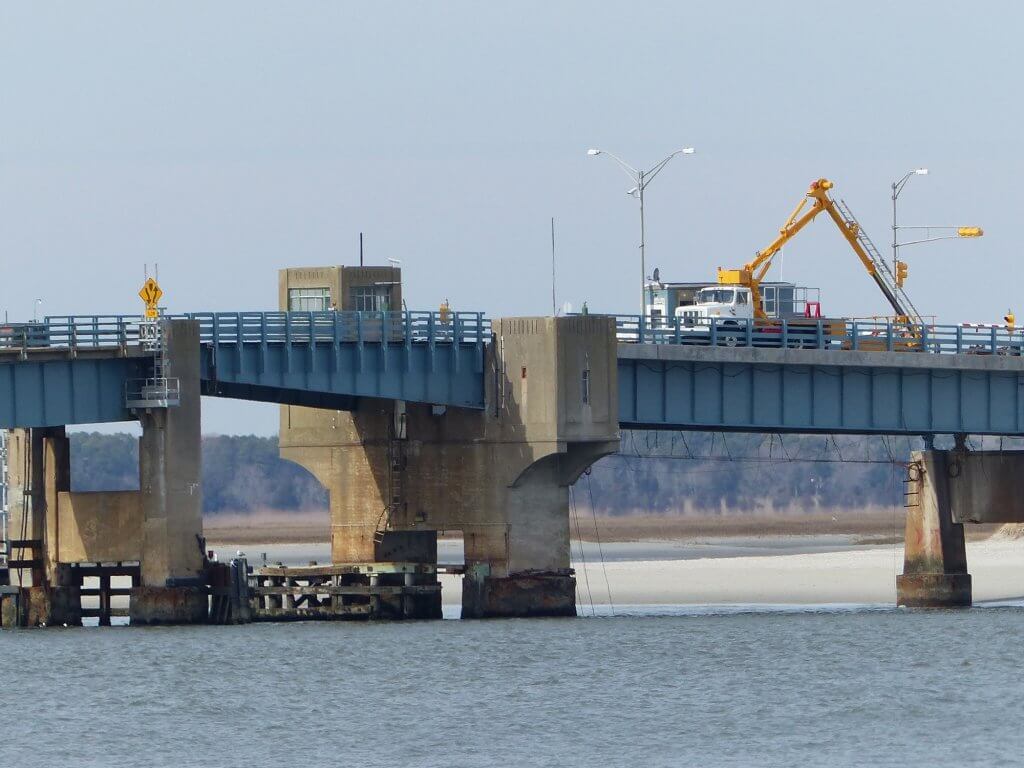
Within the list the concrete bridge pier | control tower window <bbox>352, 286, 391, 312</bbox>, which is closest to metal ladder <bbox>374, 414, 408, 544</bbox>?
control tower window <bbox>352, 286, 391, 312</bbox>

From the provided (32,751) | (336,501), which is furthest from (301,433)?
(32,751)

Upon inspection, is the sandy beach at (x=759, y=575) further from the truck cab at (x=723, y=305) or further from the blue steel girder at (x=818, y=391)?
the truck cab at (x=723, y=305)

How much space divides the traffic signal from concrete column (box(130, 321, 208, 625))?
3615 centimetres

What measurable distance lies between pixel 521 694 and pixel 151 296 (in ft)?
65.3

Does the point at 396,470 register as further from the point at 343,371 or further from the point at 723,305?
the point at 723,305

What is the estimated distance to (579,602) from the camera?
10212cm

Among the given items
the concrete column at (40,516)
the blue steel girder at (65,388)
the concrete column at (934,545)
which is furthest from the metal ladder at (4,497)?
the concrete column at (934,545)

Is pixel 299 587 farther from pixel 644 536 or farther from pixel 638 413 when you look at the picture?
pixel 644 536

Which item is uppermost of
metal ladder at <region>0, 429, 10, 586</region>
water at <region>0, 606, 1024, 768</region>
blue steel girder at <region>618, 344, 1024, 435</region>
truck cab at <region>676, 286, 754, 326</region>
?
truck cab at <region>676, 286, 754, 326</region>

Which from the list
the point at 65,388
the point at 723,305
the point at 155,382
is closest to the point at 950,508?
the point at 723,305

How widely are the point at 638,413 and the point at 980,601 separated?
22776mm

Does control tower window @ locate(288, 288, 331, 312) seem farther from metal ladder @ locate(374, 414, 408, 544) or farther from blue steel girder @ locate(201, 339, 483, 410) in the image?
metal ladder @ locate(374, 414, 408, 544)

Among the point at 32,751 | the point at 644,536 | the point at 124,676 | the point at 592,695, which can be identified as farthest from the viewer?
the point at 644,536

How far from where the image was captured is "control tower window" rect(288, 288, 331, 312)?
289 ft
